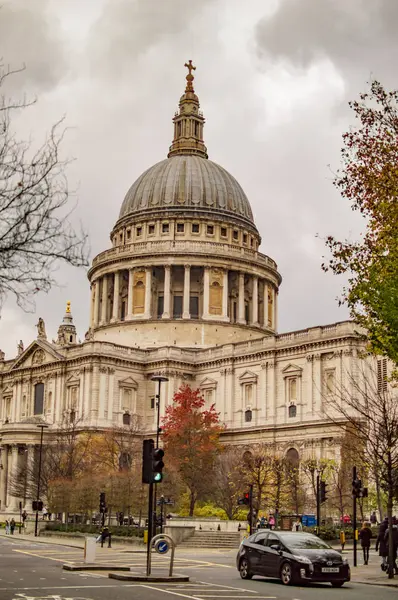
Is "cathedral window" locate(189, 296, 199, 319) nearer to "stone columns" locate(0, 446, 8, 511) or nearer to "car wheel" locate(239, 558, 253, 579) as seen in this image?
"stone columns" locate(0, 446, 8, 511)

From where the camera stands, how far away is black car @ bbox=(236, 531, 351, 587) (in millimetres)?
28734

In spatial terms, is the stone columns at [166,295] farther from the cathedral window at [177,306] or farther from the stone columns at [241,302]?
the stone columns at [241,302]

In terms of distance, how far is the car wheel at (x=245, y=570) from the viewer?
31.2 metres

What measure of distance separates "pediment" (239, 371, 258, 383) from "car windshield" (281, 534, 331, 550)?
61.3 meters

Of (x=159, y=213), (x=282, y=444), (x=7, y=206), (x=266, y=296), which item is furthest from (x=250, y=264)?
(x=7, y=206)

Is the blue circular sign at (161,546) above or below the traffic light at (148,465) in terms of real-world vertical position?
below

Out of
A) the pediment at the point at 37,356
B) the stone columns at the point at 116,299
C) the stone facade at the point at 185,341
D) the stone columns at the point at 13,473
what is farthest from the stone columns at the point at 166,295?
the stone columns at the point at 13,473

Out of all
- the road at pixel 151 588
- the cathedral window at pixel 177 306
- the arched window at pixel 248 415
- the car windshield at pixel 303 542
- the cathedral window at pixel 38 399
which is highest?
the cathedral window at pixel 177 306

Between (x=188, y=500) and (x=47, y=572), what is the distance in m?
49.0

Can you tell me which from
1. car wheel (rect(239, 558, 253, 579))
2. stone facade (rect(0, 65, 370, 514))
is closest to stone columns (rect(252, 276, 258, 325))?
stone facade (rect(0, 65, 370, 514))

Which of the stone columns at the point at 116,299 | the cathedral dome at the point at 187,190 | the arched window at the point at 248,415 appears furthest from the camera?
the cathedral dome at the point at 187,190

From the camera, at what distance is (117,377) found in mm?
97938

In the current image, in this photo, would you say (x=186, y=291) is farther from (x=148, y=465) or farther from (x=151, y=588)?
(x=151, y=588)

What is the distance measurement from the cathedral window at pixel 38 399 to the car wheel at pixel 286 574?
2985 inches
